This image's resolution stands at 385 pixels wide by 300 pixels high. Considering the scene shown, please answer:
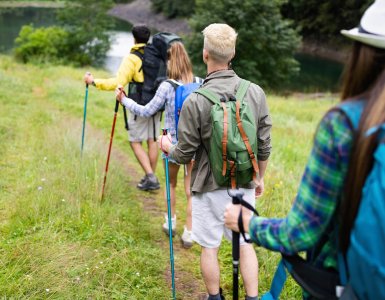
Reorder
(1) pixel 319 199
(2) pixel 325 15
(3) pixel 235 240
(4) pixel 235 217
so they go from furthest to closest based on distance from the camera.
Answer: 1. (2) pixel 325 15
2. (3) pixel 235 240
3. (4) pixel 235 217
4. (1) pixel 319 199

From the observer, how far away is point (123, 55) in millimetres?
37688

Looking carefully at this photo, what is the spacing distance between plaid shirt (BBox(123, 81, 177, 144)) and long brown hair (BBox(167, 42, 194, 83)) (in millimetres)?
129

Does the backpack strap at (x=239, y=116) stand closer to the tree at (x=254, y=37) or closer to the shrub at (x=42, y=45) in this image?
the tree at (x=254, y=37)

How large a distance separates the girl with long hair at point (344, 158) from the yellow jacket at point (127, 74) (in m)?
3.71

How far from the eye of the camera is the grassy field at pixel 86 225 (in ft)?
10.7

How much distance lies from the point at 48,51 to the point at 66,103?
82.0 feet

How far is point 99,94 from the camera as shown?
1332 cm

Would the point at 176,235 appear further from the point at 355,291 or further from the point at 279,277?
the point at 355,291

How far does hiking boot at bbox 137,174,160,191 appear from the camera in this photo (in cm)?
570

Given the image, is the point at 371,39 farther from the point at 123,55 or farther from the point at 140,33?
the point at 123,55

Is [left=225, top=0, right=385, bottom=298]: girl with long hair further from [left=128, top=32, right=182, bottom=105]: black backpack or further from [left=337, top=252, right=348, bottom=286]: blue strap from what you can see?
[left=128, top=32, right=182, bottom=105]: black backpack

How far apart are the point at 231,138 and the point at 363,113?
1354mm

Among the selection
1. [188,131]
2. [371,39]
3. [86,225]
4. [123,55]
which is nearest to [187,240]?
[86,225]

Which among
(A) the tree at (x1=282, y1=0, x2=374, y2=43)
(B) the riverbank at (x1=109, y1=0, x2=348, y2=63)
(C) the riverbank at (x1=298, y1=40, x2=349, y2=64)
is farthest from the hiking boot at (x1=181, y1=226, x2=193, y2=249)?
(A) the tree at (x1=282, y1=0, x2=374, y2=43)
